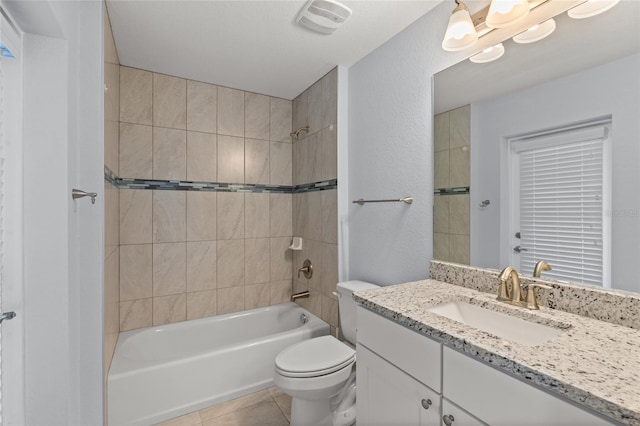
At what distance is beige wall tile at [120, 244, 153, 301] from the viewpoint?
7.32 feet

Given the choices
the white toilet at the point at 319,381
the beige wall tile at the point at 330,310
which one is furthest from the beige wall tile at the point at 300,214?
the white toilet at the point at 319,381

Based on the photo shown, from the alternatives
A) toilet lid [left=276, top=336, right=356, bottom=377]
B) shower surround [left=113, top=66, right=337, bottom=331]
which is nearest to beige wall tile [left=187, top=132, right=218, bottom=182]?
shower surround [left=113, top=66, right=337, bottom=331]

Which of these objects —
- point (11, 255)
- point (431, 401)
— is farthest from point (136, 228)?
point (431, 401)

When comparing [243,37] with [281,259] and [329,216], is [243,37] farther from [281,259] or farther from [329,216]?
[281,259]

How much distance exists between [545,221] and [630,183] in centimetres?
28

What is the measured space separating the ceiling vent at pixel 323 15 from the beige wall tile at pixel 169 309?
2.22m

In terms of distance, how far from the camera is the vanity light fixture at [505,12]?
46.3 inches

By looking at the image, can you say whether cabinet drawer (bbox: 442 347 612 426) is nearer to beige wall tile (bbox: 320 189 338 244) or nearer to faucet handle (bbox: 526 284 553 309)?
faucet handle (bbox: 526 284 553 309)

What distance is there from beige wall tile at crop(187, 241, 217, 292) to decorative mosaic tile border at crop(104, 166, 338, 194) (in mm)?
483

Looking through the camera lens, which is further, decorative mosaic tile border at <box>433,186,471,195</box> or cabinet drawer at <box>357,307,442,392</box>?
decorative mosaic tile border at <box>433,186,471,195</box>

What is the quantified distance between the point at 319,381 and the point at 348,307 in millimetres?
512

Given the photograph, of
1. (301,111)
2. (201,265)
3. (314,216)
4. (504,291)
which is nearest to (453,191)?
(504,291)

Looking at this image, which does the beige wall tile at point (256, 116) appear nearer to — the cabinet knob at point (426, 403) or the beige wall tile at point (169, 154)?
the beige wall tile at point (169, 154)

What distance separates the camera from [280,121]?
9.48ft
